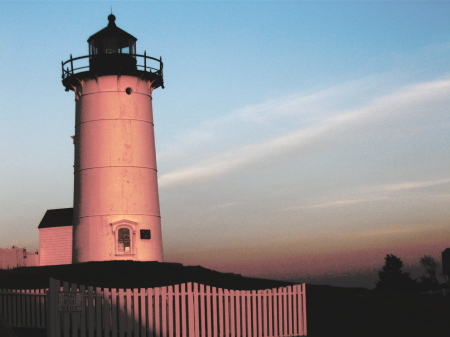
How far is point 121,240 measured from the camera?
37.0 meters

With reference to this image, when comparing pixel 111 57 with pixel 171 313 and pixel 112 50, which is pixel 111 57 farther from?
pixel 171 313

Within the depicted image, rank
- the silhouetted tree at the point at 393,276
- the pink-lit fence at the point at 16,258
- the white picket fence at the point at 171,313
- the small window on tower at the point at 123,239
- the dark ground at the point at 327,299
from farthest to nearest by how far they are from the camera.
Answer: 1. the silhouetted tree at the point at 393,276
2. the pink-lit fence at the point at 16,258
3. the small window on tower at the point at 123,239
4. the dark ground at the point at 327,299
5. the white picket fence at the point at 171,313

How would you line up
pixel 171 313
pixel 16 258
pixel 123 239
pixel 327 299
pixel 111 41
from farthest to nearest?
pixel 16 258 → pixel 111 41 → pixel 123 239 → pixel 327 299 → pixel 171 313

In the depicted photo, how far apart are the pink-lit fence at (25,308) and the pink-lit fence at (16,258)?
19098mm

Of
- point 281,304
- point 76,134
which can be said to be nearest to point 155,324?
point 281,304

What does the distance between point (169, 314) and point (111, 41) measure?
2258 cm

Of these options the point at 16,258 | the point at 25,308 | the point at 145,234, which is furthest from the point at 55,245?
the point at 25,308

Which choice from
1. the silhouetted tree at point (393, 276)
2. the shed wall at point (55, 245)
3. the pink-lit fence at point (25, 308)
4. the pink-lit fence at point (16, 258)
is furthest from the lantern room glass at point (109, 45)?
the silhouetted tree at point (393, 276)

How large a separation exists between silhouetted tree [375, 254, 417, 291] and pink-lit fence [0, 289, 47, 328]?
111 feet

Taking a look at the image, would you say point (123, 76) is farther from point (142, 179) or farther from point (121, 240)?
point (121, 240)

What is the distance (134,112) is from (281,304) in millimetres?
19457

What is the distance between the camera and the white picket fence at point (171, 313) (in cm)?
1817

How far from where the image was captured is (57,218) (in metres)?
43.0

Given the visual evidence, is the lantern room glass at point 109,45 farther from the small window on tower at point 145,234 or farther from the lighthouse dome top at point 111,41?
the small window on tower at point 145,234
